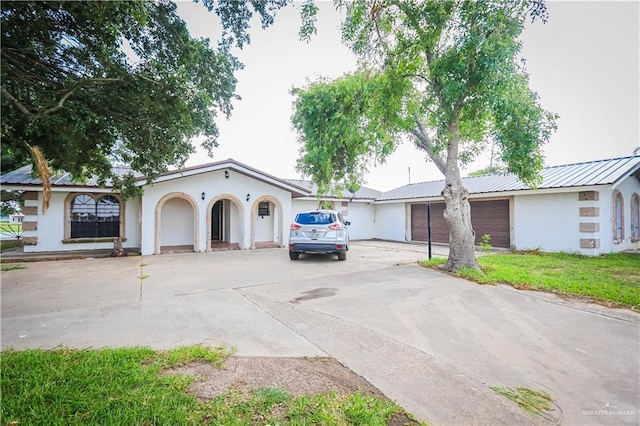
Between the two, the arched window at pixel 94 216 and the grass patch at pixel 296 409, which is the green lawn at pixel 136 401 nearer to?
the grass patch at pixel 296 409

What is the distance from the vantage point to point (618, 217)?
12.6 m

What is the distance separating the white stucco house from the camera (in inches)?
452

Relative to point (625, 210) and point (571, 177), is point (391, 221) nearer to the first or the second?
point (571, 177)

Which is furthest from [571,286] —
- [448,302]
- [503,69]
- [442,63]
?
[442,63]

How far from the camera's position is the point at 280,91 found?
508 inches

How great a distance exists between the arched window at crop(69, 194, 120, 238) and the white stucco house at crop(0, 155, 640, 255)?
1.4 inches

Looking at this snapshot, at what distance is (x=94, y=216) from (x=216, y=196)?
17.9ft

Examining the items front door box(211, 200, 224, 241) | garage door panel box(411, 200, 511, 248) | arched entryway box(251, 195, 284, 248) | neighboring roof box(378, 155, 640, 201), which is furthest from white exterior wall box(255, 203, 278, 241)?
garage door panel box(411, 200, 511, 248)

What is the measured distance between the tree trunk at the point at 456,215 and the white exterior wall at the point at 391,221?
400 inches

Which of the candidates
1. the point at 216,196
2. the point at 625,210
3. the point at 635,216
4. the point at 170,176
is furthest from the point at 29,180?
the point at 635,216

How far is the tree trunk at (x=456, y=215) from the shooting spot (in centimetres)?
840

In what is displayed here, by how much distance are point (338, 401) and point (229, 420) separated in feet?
2.90

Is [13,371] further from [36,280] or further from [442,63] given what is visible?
[442,63]

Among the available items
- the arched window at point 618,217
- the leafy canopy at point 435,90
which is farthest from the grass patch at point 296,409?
the arched window at point 618,217
